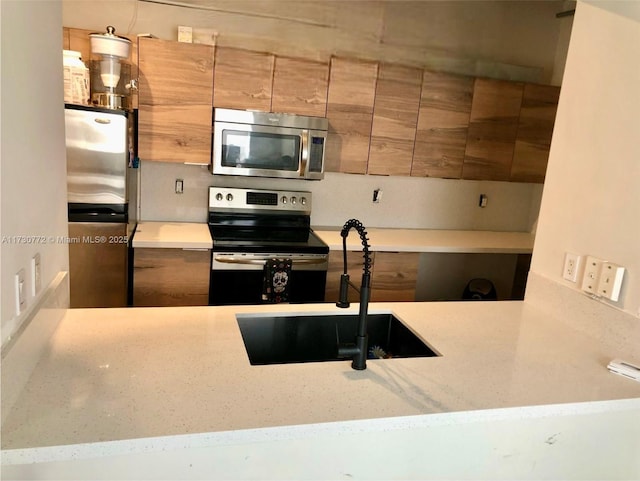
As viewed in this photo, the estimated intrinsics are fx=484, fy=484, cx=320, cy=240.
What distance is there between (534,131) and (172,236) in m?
2.73

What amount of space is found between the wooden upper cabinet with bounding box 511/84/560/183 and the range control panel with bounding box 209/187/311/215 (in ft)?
5.36

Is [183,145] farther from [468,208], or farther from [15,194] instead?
[468,208]

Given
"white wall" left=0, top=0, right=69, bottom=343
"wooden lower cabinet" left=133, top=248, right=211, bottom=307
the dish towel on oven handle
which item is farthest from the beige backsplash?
"white wall" left=0, top=0, right=69, bottom=343

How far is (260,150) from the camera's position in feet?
10.2

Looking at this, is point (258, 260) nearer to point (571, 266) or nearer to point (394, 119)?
point (394, 119)

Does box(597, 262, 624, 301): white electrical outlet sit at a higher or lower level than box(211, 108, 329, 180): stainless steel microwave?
lower

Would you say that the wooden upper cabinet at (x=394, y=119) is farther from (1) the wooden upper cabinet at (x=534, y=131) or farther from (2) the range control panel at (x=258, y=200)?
(1) the wooden upper cabinet at (x=534, y=131)

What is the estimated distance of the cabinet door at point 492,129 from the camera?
349 centimetres

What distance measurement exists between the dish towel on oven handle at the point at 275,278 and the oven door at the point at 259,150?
1.97 feet

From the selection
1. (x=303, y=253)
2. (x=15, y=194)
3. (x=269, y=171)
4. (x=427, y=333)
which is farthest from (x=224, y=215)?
(x=15, y=194)

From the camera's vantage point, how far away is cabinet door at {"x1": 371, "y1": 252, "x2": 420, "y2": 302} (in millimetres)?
3240

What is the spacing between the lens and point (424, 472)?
53.0 inches

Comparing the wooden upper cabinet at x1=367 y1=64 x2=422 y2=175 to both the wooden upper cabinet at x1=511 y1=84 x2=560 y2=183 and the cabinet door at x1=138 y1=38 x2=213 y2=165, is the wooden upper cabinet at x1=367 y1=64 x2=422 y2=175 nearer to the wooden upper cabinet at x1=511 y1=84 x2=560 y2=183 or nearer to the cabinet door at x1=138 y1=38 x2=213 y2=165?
the wooden upper cabinet at x1=511 y1=84 x2=560 y2=183

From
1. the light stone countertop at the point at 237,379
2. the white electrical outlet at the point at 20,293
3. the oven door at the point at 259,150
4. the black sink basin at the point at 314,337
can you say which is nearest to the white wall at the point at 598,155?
the light stone countertop at the point at 237,379
